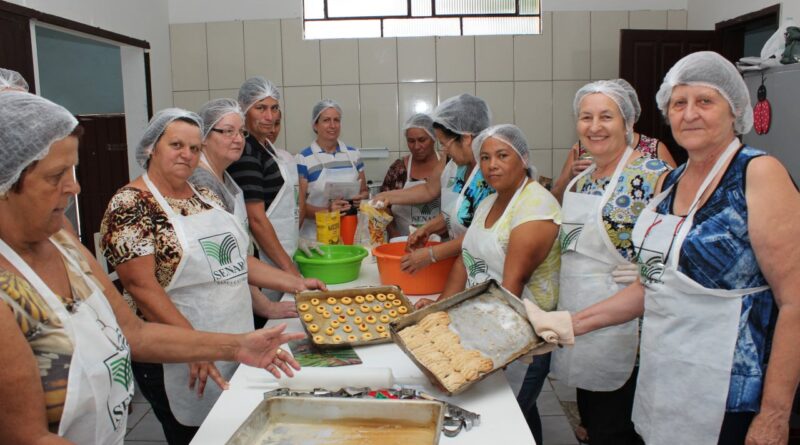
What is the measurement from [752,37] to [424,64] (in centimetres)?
305

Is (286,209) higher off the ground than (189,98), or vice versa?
(189,98)

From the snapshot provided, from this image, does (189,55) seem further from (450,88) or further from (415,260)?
(415,260)

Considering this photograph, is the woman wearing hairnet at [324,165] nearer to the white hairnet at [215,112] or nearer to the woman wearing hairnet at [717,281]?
the white hairnet at [215,112]

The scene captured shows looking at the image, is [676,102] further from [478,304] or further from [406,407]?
[406,407]

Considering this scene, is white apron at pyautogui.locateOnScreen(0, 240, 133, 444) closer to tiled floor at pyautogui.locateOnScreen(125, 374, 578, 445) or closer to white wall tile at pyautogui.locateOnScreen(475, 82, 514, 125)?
tiled floor at pyautogui.locateOnScreen(125, 374, 578, 445)

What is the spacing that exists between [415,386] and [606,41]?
15.2ft

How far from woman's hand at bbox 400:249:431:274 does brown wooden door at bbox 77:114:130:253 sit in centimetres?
351

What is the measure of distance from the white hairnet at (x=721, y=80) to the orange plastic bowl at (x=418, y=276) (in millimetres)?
1279

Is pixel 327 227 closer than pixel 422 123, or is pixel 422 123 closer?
pixel 327 227

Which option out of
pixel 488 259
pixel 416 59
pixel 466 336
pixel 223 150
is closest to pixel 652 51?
pixel 416 59

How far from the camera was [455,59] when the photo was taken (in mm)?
5508

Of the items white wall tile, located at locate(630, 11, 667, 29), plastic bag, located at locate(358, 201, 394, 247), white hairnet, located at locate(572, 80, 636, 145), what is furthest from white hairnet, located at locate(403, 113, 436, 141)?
white wall tile, located at locate(630, 11, 667, 29)

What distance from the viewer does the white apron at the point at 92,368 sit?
1197 millimetres

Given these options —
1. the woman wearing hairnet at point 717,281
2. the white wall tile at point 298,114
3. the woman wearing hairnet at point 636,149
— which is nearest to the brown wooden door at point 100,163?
the white wall tile at point 298,114
